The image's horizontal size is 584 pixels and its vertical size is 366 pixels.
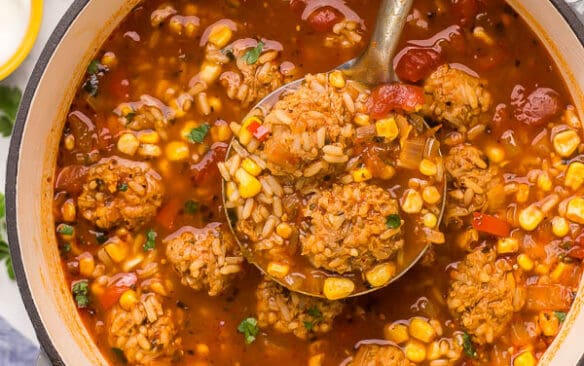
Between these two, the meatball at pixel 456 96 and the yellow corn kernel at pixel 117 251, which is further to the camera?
the yellow corn kernel at pixel 117 251

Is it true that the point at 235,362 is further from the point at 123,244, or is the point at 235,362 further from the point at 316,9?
the point at 316,9

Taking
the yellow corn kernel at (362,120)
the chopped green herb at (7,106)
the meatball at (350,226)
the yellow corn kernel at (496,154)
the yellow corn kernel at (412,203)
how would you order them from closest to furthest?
the meatball at (350,226), the yellow corn kernel at (362,120), the yellow corn kernel at (412,203), the yellow corn kernel at (496,154), the chopped green herb at (7,106)

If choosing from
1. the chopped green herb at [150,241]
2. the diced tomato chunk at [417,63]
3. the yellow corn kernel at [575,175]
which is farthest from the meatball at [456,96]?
the chopped green herb at [150,241]

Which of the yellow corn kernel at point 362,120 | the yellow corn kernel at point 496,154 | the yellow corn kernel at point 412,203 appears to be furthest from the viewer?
the yellow corn kernel at point 496,154

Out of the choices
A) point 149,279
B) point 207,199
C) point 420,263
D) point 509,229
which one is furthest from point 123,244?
point 509,229

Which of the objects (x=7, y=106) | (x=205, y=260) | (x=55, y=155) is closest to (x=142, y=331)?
(x=205, y=260)

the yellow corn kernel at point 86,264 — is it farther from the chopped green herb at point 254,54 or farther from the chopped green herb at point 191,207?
the chopped green herb at point 254,54

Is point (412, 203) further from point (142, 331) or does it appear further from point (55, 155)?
point (55, 155)
